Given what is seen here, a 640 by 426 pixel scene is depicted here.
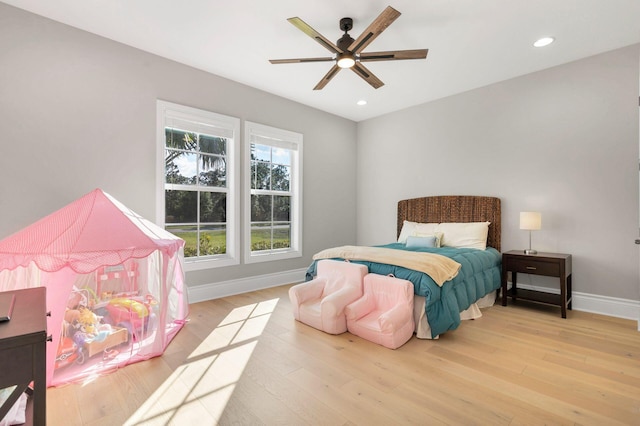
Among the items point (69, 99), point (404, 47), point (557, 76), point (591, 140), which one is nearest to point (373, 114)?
point (404, 47)

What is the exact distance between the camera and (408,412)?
1.66 meters

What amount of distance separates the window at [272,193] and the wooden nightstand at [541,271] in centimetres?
284

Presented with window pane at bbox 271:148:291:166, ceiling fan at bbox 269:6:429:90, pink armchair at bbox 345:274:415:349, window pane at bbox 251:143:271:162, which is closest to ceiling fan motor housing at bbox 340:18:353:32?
ceiling fan at bbox 269:6:429:90

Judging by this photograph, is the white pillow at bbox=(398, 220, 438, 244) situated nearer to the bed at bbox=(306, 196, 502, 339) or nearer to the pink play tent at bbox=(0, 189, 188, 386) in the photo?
the bed at bbox=(306, 196, 502, 339)

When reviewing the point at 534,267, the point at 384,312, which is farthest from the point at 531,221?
the point at 384,312

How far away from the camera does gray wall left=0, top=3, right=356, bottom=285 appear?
2.58 metres

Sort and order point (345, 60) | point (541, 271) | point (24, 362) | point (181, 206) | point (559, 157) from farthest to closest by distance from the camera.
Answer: point (181, 206) → point (559, 157) → point (541, 271) → point (345, 60) → point (24, 362)

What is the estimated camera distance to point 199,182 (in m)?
3.77

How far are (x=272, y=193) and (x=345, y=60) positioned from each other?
2.33 meters

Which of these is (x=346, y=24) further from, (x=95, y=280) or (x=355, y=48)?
(x=95, y=280)

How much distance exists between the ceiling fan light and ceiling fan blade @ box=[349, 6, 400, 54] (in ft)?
0.21

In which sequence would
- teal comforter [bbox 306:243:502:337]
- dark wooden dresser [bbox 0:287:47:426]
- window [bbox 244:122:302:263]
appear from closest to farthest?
dark wooden dresser [bbox 0:287:47:426]
teal comforter [bbox 306:243:502:337]
window [bbox 244:122:302:263]

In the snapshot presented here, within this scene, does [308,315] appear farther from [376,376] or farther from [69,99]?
[69,99]

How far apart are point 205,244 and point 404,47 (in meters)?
3.27
